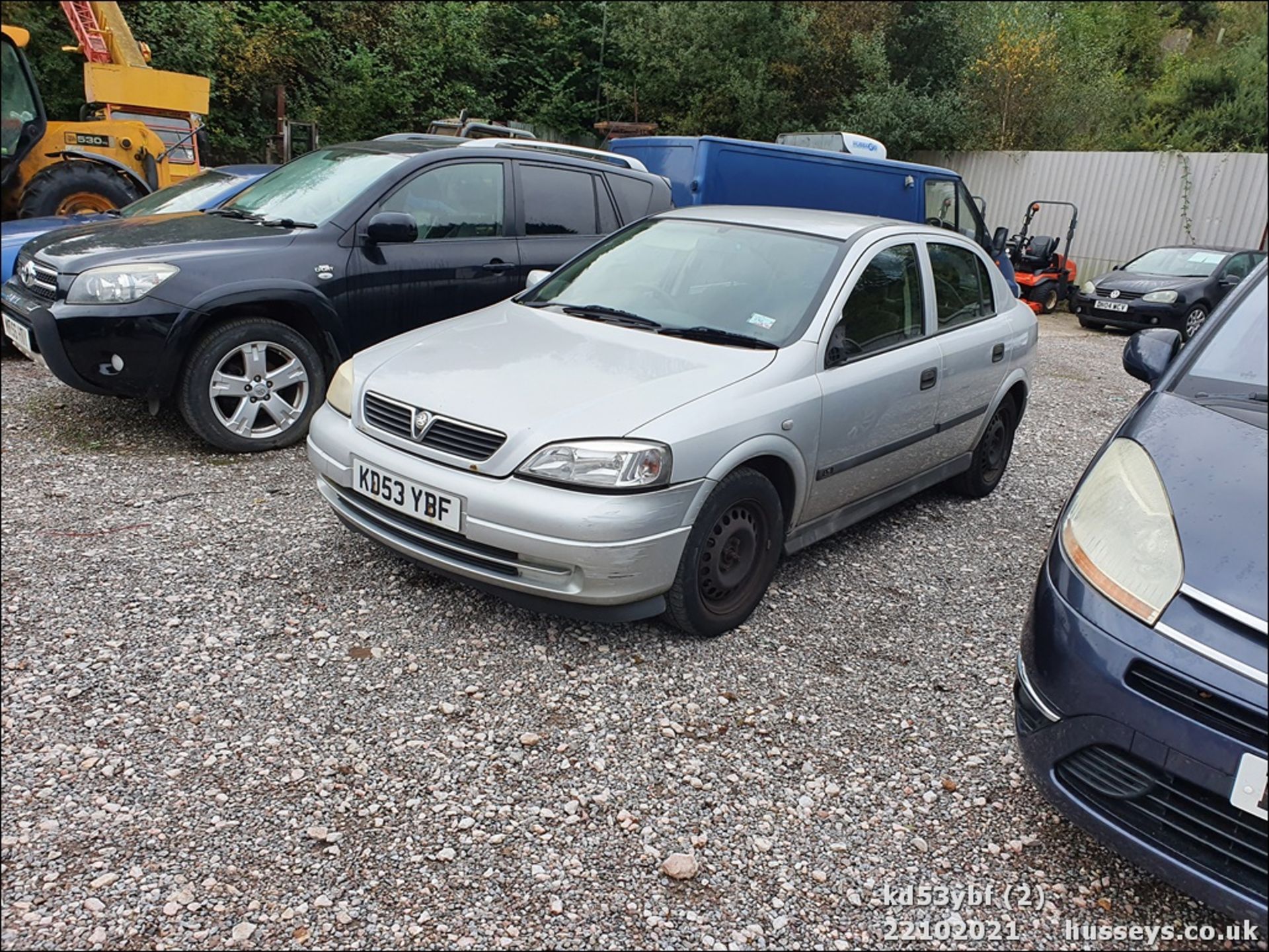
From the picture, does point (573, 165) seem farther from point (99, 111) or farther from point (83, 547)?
point (99, 111)

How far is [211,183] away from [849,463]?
5.92 m

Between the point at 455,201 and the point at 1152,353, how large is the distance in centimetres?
410

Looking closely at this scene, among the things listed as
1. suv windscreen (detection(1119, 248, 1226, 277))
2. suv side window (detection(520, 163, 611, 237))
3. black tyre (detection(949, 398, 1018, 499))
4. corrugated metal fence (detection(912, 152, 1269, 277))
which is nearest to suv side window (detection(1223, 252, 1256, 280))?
suv windscreen (detection(1119, 248, 1226, 277))

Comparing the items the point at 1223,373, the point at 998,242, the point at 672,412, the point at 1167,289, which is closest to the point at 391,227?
the point at 672,412

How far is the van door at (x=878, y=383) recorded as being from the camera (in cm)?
384

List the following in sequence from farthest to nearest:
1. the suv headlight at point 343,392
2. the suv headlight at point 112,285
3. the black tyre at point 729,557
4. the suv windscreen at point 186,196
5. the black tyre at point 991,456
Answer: the suv windscreen at point 186,196, the black tyre at point 991,456, the suv headlight at point 112,285, the suv headlight at point 343,392, the black tyre at point 729,557

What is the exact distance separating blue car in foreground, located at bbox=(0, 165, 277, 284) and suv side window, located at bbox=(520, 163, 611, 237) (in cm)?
205

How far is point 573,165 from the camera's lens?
643 cm

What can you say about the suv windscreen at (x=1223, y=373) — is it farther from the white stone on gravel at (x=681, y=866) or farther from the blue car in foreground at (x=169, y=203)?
the blue car in foreground at (x=169, y=203)

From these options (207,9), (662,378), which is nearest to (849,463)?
(662,378)

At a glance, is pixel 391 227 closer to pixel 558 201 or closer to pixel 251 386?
pixel 251 386

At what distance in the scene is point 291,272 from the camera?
5148 millimetres

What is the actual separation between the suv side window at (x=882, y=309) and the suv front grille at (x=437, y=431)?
1.46 meters

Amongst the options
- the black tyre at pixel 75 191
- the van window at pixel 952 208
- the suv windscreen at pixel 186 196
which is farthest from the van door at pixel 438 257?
the van window at pixel 952 208
